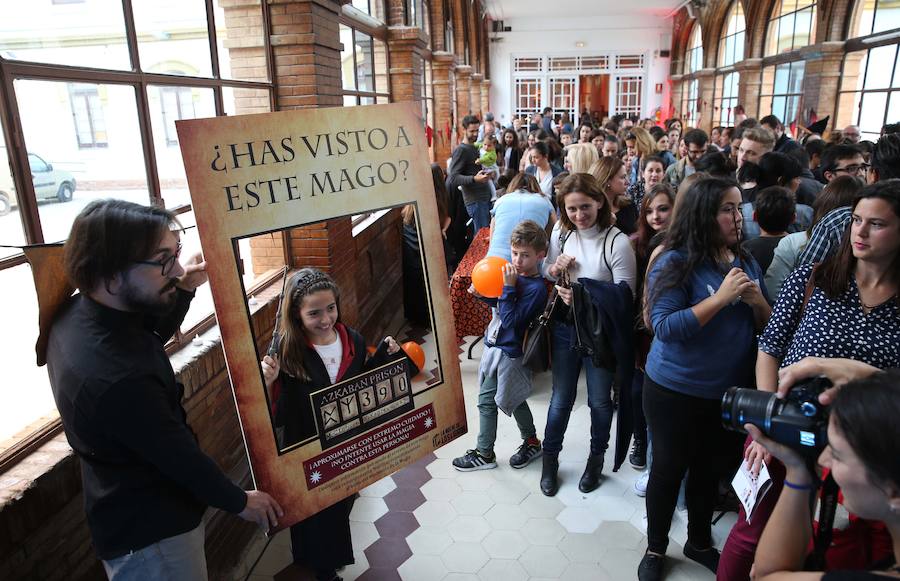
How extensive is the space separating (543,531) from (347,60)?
182 inches

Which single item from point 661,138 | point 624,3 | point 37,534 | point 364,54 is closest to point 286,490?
point 37,534

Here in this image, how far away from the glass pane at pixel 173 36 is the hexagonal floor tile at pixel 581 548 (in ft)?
9.53

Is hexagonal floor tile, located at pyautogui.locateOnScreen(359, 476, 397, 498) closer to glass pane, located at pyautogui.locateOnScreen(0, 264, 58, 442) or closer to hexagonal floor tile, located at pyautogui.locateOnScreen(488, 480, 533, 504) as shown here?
hexagonal floor tile, located at pyautogui.locateOnScreen(488, 480, 533, 504)

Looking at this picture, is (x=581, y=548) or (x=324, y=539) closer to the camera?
(x=324, y=539)

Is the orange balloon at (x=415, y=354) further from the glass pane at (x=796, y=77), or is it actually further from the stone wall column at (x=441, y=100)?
the glass pane at (x=796, y=77)

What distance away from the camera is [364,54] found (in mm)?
6371

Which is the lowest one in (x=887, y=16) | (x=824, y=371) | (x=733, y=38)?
(x=824, y=371)

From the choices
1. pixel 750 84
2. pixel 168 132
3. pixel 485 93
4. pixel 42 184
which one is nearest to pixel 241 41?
pixel 168 132

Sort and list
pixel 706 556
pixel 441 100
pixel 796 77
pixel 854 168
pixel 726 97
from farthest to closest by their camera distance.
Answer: pixel 726 97 → pixel 796 77 → pixel 441 100 → pixel 854 168 → pixel 706 556

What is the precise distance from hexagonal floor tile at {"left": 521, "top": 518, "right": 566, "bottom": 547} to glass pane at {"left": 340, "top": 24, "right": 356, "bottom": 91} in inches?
166

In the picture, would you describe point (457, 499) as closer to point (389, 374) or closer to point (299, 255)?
point (389, 374)

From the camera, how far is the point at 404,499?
→ 3.14 m

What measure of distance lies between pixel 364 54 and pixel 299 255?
3.39 m

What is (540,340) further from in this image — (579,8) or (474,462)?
(579,8)
